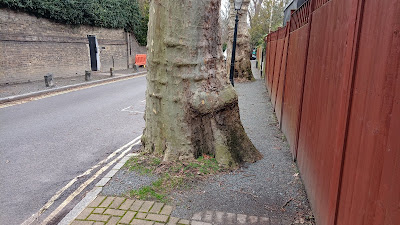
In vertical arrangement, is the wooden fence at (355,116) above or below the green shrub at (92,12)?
below

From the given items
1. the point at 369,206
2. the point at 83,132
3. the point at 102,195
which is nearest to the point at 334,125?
the point at 369,206

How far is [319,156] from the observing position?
10.3 feet

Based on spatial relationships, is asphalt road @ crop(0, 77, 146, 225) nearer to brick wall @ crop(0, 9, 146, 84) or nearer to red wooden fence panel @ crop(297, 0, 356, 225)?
red wooden fence panel @ crop(297, 0, 356, 225)

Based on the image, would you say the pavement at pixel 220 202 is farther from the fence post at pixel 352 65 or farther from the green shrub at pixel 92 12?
the green shrub at pixel 92 12

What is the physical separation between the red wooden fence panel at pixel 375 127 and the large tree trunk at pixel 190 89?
2.46 m

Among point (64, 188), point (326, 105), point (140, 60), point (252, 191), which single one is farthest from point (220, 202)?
point (140, 60)

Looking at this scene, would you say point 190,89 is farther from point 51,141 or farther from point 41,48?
point 41,48

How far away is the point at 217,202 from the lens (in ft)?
11.7

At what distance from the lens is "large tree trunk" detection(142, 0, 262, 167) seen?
14.0 ft

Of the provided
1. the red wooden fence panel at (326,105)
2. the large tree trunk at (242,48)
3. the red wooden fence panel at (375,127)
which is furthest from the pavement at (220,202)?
the large tree trunk at (242,48)

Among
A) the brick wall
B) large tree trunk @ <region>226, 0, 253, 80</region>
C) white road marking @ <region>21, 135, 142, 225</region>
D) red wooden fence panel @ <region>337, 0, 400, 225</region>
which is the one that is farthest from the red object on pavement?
red wooden fence panel @ <region>337, 0, 400, 225</region>

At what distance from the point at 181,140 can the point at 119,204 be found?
1.37 m

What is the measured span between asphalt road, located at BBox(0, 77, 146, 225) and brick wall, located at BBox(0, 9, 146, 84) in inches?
202

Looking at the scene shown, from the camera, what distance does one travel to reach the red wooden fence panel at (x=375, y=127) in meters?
1.53
